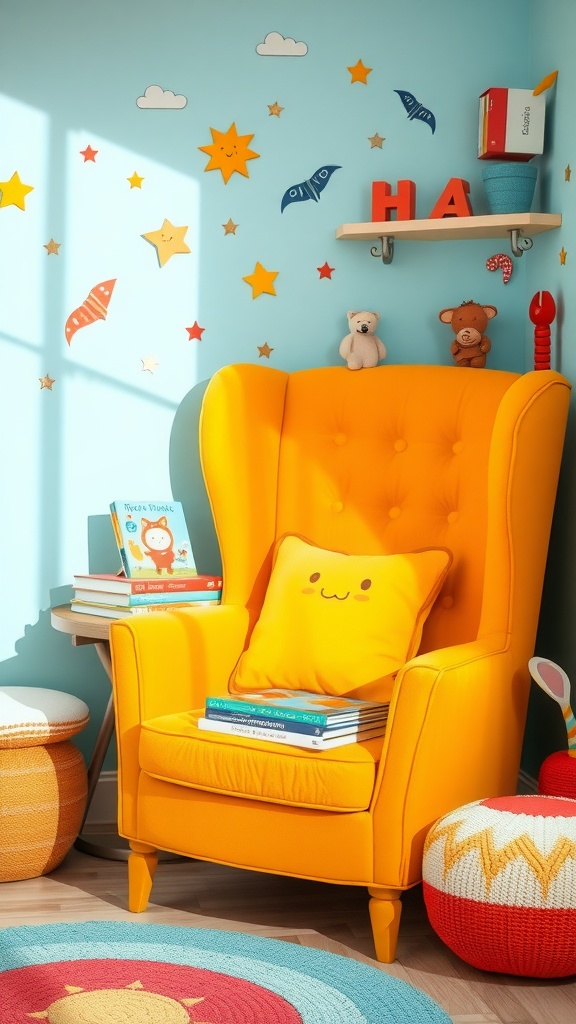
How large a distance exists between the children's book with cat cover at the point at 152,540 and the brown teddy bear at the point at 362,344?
562mm

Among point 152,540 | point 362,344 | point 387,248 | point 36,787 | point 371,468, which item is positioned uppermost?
point 387,248

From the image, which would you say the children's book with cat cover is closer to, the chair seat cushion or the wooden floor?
the chair seat cushion

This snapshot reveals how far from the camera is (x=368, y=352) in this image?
9.17ft

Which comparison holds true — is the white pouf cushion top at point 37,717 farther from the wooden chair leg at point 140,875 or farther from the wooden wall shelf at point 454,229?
the wooden wall shelf at point 454,229

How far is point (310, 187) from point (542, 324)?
0.72 m

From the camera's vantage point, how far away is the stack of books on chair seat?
257 cm

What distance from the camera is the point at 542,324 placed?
104 inches

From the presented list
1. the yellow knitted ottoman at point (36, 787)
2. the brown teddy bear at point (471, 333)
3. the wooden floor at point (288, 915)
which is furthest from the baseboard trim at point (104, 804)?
the brown teddy bear at point (471, 333)

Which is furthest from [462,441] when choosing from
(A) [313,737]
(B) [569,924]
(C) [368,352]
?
(B) [569,924]

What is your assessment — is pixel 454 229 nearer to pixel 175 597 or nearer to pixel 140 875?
pixel 175 597

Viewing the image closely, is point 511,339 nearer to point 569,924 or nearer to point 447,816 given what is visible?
point 447,816

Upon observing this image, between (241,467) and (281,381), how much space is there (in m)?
0.26

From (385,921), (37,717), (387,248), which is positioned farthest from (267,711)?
(387,248)

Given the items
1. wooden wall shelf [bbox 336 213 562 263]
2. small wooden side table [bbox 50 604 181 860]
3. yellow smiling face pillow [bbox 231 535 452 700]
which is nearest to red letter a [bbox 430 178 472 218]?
wooden wall shelf [bbox 336 213 562 263]
